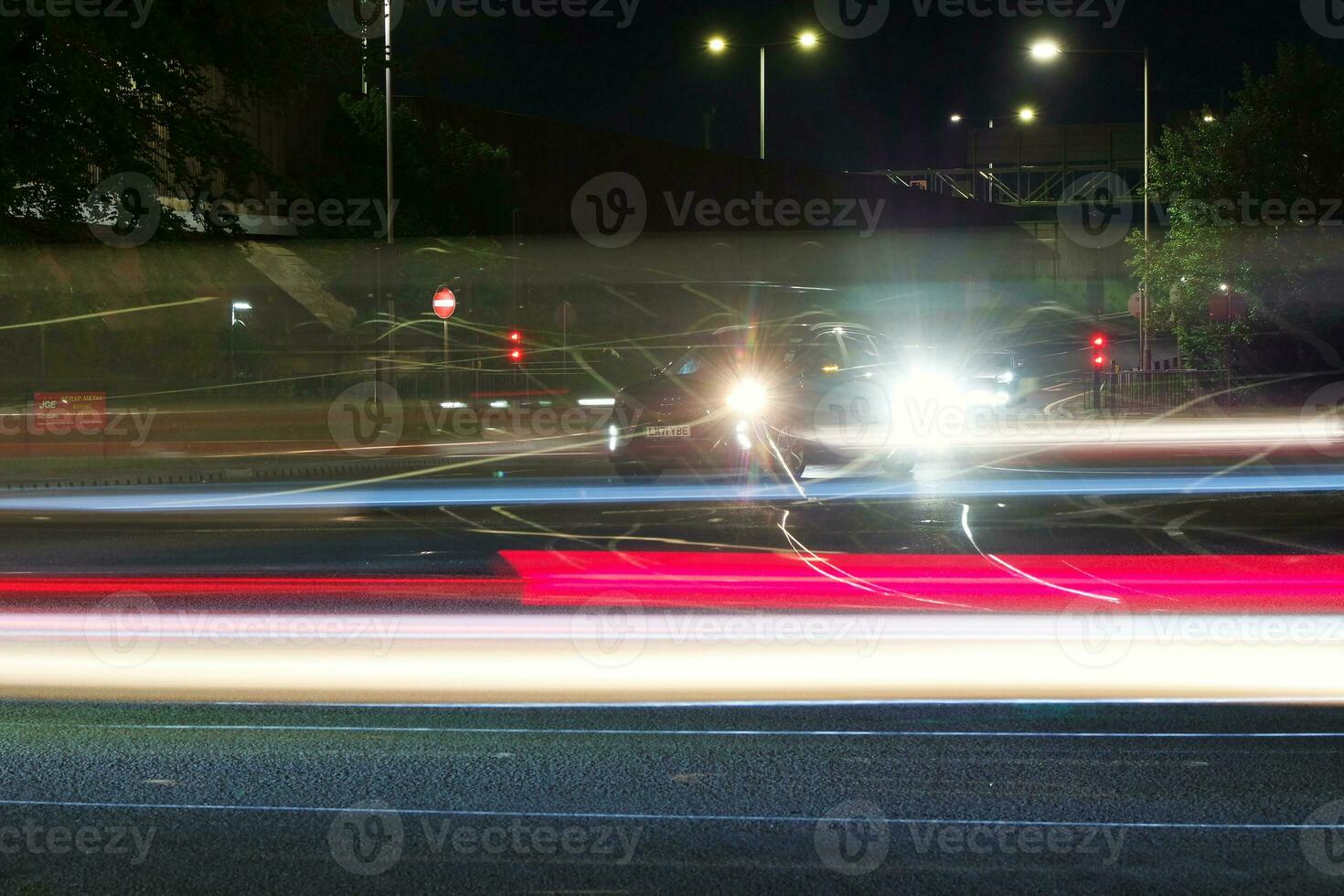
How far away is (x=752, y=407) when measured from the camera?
15336mm

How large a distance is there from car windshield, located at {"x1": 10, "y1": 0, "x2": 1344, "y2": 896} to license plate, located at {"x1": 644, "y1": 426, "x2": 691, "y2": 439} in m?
0.05

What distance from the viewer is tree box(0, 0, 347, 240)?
17.0m

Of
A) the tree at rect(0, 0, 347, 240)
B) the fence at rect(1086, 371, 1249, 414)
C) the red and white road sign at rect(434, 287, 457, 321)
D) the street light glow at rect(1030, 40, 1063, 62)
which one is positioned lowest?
the fence at rect(1086, 371, 1249, 414)

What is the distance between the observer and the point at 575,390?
33.5 m

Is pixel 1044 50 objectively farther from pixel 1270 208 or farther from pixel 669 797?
pixel 669 797

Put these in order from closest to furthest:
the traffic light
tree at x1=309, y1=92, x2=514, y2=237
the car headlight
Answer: the car headlight
the traffic light
tree at x1=309, y1=92, x2=514, y2=237

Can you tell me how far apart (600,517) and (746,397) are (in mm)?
3088

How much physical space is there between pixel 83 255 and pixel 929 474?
11.1 meters

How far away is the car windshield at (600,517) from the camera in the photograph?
4.52m

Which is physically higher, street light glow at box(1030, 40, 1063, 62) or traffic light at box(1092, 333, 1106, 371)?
street light glow at box(1030, 40, 1063, 62)

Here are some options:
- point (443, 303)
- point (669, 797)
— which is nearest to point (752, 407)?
point (669, 797)

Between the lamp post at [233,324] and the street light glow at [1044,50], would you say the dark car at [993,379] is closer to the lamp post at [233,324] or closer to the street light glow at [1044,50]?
the street light glow at [1044,50]

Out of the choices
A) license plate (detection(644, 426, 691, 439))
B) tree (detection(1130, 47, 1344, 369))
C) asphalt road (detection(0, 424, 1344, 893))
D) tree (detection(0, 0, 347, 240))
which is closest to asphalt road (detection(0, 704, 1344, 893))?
asphalt road (detection(0, 424, 1344, 893))

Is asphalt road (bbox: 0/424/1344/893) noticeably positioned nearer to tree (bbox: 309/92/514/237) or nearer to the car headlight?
the car headlight
